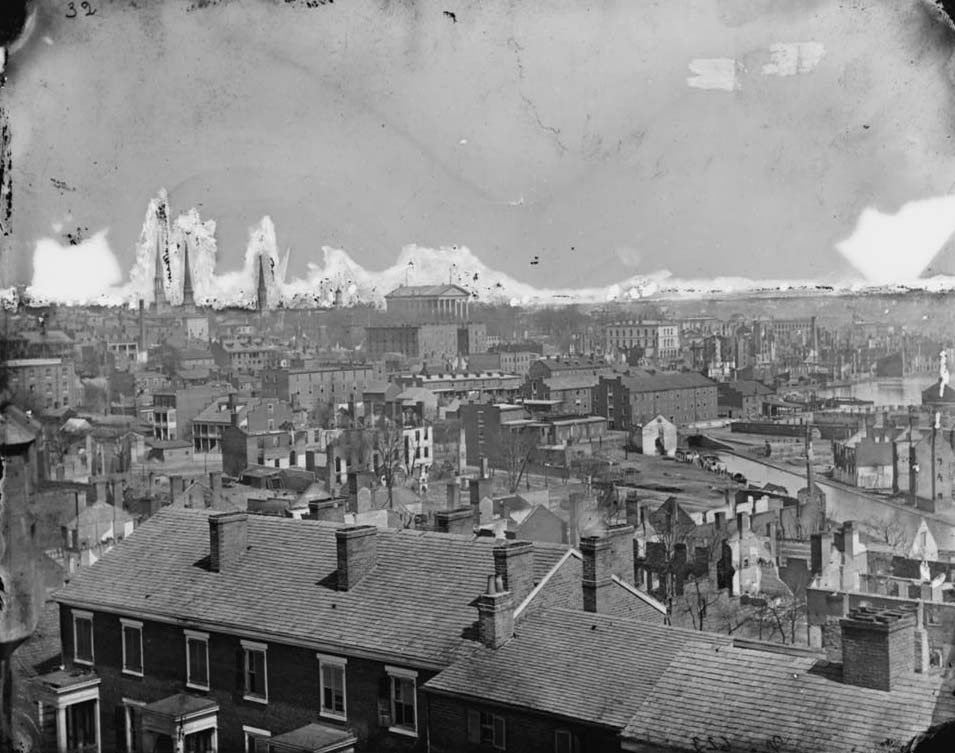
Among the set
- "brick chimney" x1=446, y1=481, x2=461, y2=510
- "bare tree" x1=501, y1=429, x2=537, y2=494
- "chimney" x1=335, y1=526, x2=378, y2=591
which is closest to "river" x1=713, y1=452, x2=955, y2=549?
"bare tree" x1=501, y1=429, x2=537, y2=494

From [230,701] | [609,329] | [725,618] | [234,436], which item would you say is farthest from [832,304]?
[234,436]

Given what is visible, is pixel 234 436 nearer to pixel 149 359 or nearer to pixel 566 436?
pixel 149 359

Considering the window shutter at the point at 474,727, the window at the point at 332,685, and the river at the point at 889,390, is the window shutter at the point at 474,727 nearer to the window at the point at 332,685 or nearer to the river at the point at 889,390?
the window at the point at 332,685

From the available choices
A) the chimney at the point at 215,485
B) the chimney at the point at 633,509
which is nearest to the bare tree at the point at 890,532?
the chimney at the point at 633,509

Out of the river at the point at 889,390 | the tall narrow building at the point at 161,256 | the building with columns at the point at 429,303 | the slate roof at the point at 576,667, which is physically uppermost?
the tall narrow building at the point at 161,256

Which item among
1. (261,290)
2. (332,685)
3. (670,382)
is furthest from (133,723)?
(670,382)

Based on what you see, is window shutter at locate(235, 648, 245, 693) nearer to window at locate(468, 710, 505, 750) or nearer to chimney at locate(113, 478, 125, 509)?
window at locate(468, 710, 505, 750)
